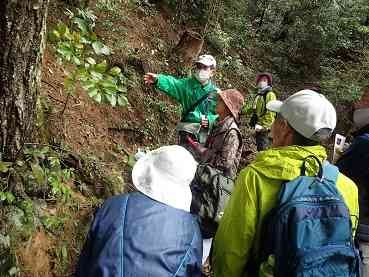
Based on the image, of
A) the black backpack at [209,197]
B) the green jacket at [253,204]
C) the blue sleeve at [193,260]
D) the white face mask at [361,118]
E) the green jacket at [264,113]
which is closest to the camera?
the blue sleeve at [193,260]

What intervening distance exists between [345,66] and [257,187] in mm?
13349

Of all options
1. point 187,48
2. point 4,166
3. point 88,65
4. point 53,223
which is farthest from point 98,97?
point 187,48

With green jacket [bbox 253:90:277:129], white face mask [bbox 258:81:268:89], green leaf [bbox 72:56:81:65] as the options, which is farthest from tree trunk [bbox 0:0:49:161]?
white face mask [bbox 258:81:268:89]

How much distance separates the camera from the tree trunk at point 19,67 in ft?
9.53

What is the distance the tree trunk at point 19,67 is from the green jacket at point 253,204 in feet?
5.75

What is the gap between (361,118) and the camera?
327 cm

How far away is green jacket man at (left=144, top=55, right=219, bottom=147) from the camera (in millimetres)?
4938

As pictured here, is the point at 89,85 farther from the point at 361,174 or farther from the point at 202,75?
the point at 202,75

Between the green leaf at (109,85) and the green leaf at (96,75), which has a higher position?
the green leaf at (96,75)

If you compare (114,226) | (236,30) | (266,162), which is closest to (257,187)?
(266,162)

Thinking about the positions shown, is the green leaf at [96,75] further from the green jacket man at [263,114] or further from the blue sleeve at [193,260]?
the green jacket man at [263,114]

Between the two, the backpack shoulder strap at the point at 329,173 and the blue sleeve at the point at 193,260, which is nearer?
the blue sleeve at the point at 193,260

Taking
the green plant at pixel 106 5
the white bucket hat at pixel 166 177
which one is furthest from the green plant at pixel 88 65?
the green plant at pixel 106 5

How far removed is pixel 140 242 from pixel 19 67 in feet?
5.85
